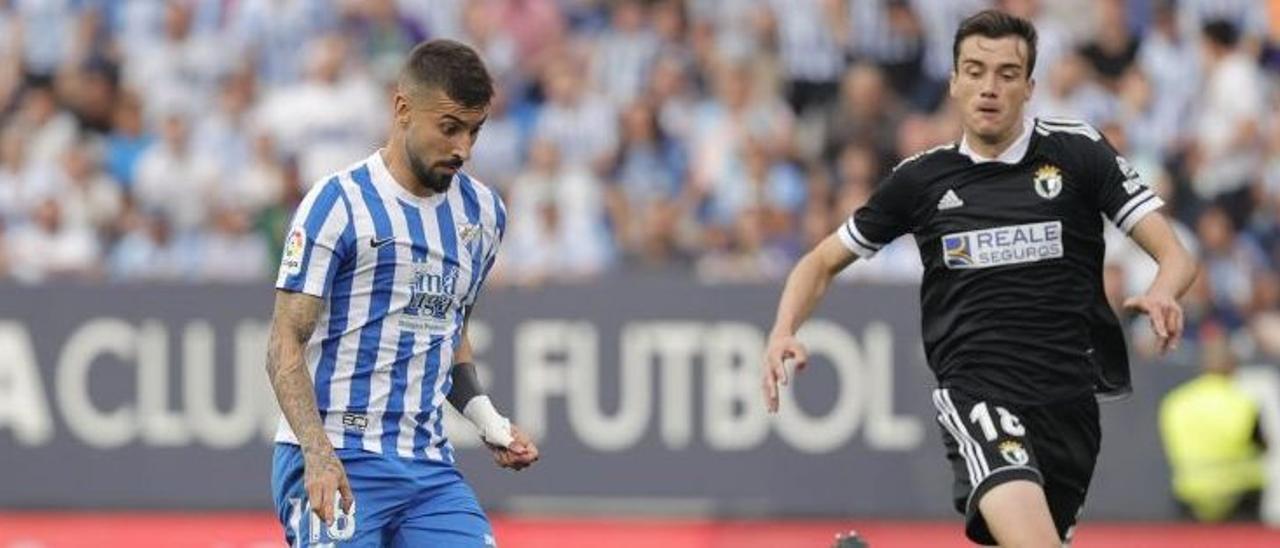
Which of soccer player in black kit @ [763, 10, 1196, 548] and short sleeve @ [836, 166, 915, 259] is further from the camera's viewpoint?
short sleeve @ [836, 166, 915, 259]

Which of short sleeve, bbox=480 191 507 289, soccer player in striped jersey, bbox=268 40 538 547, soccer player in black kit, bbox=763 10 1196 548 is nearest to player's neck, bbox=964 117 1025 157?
soccer player in black kit, bbox=763 10 1196 548

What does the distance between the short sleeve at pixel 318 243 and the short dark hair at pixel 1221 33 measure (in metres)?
11.1

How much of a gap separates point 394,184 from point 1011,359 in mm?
2136

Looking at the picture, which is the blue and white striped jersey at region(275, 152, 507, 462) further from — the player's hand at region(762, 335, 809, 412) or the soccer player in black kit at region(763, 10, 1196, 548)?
the soccer player in black kit at region(763, 10, 1196, 548)

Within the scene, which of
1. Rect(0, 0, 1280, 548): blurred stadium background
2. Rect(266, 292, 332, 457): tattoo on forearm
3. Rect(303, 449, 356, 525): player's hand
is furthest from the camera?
Rect(0, 0, 1280, 548): blurred stadium background

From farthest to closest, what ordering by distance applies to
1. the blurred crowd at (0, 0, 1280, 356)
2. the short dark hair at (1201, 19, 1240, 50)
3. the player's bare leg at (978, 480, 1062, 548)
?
the short dark hair at (1201, 19, 1240, 50) → the blurred crowd at (0, 0, 1280, 356) → the player's bare leg at (978, 480, 1062, 548)

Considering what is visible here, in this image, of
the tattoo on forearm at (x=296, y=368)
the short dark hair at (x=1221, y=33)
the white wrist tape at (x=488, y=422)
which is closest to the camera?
the tattoo on forearm at (x=296, y=368)

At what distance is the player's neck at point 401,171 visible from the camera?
7.43 meters

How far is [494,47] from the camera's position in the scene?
60.9 ft

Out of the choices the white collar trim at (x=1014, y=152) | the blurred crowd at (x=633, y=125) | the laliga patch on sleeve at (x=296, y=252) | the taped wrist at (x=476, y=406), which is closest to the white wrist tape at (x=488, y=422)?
the taped wrist at (x=476, y=406)

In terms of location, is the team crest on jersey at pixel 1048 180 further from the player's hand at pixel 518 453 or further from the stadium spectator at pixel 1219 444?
the stadium spectator at pixel 1219 444

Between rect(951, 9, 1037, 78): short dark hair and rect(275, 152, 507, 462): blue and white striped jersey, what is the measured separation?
5.80ft

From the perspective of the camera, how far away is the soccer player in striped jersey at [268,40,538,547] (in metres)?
7.24

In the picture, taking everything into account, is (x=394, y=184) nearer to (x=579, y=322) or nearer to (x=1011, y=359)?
(x=1011, y=359)
